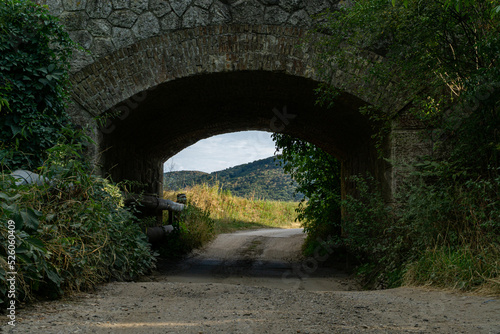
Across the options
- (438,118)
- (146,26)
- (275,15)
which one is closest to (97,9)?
(146,26)

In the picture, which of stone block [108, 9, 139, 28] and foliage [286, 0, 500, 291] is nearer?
foliage [286, 0, 500, 291]

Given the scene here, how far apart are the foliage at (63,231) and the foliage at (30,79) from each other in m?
0.85

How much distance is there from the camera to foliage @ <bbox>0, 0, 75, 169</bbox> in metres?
5.11

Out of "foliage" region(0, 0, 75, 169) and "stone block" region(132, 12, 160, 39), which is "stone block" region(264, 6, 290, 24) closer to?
"stone block" region(132, 12, 160, 39)

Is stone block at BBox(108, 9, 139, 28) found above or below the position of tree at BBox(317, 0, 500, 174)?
above

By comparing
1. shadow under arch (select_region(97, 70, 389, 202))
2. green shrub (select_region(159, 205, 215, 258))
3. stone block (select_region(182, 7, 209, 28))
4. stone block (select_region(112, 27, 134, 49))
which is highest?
stone block (select_region(182, 7, 209, 28))

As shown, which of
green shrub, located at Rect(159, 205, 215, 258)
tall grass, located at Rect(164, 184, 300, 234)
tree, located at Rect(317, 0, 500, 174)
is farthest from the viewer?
tall grass, located at Rect(164, 184, 300, 234)

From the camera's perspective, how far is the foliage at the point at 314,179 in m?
10.1

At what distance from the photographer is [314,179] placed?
34.7 ft

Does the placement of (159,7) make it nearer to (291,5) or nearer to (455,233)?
(291,5)

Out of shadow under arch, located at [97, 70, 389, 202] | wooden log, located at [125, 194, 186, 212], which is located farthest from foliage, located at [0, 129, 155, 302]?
wooden log, located at [125, 194, 186, 212]

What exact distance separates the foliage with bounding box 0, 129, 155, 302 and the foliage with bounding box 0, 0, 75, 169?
2.78 feet

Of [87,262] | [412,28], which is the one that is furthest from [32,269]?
[412,28]

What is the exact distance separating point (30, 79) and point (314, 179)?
7.09 metres
